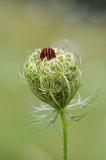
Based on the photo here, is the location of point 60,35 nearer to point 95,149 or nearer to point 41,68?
point 95,149

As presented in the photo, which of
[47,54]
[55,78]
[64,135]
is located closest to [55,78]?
[55,78]

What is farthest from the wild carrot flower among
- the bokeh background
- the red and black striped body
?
the bokeh background

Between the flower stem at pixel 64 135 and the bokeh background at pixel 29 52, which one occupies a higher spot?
the bokeh background at pixel 29 52

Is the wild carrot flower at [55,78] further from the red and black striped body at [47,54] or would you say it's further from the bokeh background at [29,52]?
the bokeh background at [29,52]

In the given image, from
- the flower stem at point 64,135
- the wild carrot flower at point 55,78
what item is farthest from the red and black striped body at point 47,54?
the flower stem at point 64,135

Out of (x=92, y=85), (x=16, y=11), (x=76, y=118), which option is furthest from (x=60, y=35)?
(x=76, y=118)

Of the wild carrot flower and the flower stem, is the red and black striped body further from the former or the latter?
the flower stem
